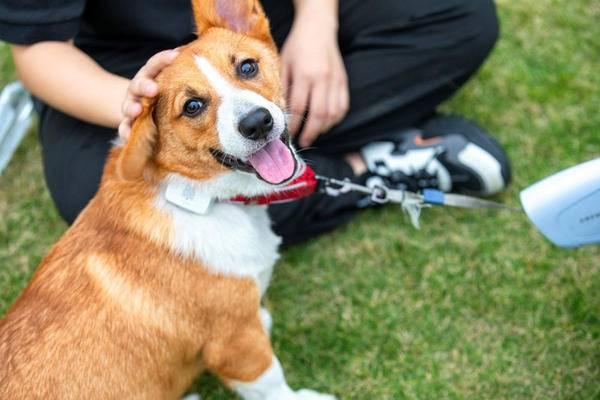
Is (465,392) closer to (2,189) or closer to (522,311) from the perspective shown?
(522,311)

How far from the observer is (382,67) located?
2.93m

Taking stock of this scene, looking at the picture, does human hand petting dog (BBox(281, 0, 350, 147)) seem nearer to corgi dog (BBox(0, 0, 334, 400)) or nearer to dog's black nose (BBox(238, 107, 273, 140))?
corgi dog (BBox(0, 0, 334, 400))

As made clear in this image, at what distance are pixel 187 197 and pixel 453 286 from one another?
1.31 meters

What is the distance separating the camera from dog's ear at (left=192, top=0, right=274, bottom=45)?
216 centimetres

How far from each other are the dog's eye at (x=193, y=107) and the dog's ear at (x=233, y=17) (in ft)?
1.15

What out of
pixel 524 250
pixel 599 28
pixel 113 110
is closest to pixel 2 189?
pixel 113 110

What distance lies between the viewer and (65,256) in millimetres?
2047

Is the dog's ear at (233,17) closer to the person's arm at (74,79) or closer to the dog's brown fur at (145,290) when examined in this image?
the dog's brown fur at (145,290)

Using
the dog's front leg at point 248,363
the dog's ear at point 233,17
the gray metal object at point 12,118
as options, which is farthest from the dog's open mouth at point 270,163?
the gray metal object at point 12,118

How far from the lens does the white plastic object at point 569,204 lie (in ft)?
6.44

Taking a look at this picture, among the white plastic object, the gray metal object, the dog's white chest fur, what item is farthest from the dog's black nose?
the gray metal object

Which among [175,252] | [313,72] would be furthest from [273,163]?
[313,72]

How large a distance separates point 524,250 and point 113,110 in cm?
188

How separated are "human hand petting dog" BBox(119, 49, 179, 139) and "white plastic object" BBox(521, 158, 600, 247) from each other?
126 cm
